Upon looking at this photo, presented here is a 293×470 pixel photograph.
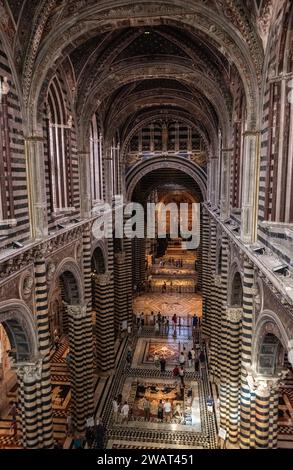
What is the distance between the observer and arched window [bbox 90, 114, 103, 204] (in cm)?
1864

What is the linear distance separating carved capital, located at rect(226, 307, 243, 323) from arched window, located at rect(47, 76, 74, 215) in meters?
7.10

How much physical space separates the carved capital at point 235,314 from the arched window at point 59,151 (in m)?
7.10

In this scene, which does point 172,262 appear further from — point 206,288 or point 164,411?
point 164,411

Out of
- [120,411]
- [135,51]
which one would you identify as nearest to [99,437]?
[120,411]

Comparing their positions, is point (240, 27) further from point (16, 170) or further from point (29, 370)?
point (29, 370)

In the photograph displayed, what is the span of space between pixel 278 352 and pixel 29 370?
22.6 ft

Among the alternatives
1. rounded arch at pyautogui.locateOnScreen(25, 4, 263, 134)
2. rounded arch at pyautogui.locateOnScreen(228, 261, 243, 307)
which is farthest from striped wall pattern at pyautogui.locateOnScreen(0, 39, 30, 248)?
rounded arch at pyautogui.locateOnScreen(228, 261, 243, 307)

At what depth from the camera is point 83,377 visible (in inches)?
633

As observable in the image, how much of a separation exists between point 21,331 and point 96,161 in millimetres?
10696

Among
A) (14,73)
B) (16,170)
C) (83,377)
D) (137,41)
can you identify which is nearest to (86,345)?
(83,377)

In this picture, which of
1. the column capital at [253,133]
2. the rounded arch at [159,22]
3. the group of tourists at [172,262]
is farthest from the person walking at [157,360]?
A: the group of tourists at [172,262]

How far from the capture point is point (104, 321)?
67.6 feet

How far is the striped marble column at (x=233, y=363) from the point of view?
1373cm

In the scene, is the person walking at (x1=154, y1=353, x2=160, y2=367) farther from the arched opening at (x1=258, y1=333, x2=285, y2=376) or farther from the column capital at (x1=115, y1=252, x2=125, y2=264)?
the arched opening at (x1=258, y1=333, x2=285, y2=376)
